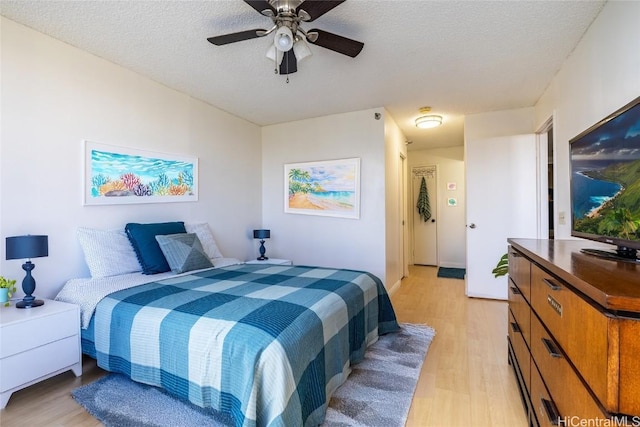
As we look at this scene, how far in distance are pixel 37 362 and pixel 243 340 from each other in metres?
1.47

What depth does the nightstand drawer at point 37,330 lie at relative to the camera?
5.62ft

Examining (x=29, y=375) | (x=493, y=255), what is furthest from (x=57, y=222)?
(x=493, y=255)

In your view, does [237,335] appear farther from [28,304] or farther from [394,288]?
[394,288]

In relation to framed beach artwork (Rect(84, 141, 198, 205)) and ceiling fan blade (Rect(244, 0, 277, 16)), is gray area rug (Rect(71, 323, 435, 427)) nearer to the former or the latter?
framed beach artwork (Rect(84, 141, 198, 205))

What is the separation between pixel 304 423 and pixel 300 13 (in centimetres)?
223

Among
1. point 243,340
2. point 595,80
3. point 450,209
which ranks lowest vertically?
point 243,340

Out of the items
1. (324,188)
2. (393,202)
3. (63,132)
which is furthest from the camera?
(393,202)

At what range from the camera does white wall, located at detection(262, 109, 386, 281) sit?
391 centimetres

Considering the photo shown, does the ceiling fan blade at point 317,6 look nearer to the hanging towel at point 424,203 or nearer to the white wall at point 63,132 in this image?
the white wall at point 63,132

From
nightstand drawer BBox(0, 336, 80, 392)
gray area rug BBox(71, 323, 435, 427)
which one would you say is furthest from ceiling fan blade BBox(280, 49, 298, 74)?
nightstand drawer BBox(0, 336, 80, 392)

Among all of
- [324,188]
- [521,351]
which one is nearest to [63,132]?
[324,188]

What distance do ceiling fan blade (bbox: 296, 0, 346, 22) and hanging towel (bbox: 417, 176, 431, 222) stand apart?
5.22 meters

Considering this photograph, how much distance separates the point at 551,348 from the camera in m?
1.15

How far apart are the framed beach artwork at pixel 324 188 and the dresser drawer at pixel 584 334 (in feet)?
9.41
